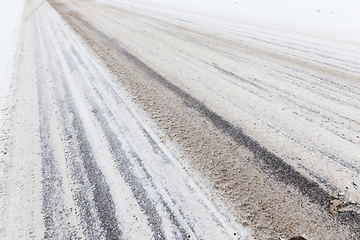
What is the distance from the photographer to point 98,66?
5152mm

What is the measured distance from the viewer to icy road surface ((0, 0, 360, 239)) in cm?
200

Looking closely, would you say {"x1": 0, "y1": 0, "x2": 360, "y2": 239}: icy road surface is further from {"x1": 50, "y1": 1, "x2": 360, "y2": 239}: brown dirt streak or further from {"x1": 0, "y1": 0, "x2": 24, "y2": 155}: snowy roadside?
{"x1": 0, "y1": 0, "x2": 24, "y2": 155}: snowy roadside

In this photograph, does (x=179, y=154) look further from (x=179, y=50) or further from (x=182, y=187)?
(x=179, y=50)

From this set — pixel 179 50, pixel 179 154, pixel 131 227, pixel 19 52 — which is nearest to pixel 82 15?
pixel 19 52

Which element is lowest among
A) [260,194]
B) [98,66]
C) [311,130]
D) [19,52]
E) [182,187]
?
[311,130]

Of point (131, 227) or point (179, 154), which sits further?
point (179, 154)

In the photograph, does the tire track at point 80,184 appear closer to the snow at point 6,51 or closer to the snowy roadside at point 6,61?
the snowy roadside at point 6,61

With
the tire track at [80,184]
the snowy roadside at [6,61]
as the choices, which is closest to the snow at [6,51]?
the snowy roadside at [6,61]

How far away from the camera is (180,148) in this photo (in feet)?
9.34

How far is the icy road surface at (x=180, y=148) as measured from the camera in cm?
200

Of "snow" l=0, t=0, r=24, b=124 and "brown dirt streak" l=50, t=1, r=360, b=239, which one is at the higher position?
"snow" l=0, t=0, r=24, b=124

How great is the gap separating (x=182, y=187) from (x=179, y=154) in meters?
0.54

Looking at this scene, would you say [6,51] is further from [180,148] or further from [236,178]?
[236,178]

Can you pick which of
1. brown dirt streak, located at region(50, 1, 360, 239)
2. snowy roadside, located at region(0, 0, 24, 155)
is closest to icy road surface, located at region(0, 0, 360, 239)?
brown dirt streak, located at region(50, 1, 360, 239)
